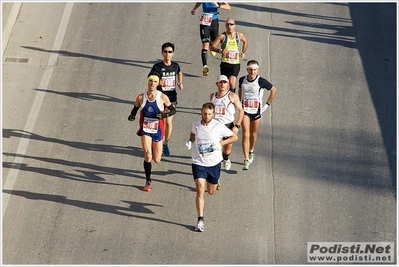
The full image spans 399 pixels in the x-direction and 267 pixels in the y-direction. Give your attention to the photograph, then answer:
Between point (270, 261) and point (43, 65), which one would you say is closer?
point (270, 261)

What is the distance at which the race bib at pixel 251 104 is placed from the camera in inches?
567

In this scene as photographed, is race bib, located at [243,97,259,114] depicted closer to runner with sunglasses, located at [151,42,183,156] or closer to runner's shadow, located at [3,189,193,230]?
runner with sunglasses, located at [151,42,183,156]

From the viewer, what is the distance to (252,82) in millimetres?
14398

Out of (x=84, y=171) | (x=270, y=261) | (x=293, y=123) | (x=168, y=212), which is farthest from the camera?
(x=293, y=123)

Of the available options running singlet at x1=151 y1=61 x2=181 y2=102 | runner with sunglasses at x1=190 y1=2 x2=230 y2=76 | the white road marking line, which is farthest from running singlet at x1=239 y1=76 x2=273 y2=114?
the white road marking line

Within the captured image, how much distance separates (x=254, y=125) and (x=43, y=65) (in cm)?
564

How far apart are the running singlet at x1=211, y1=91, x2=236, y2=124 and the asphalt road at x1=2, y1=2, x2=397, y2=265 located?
46.3 inches

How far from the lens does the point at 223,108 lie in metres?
13.9

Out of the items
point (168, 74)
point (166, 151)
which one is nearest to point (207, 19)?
point (168, 74)

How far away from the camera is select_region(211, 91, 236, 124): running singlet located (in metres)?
13.9

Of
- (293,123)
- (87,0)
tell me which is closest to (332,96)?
(293,123)

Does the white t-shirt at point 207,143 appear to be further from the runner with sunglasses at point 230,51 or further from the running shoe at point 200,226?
the runner with sunglasses at point 230,51

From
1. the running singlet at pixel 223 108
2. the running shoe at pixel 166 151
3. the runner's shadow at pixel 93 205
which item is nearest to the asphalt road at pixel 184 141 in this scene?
the runner's shadow at pixel 93 205

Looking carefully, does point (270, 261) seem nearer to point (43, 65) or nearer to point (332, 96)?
point (332, 96)
